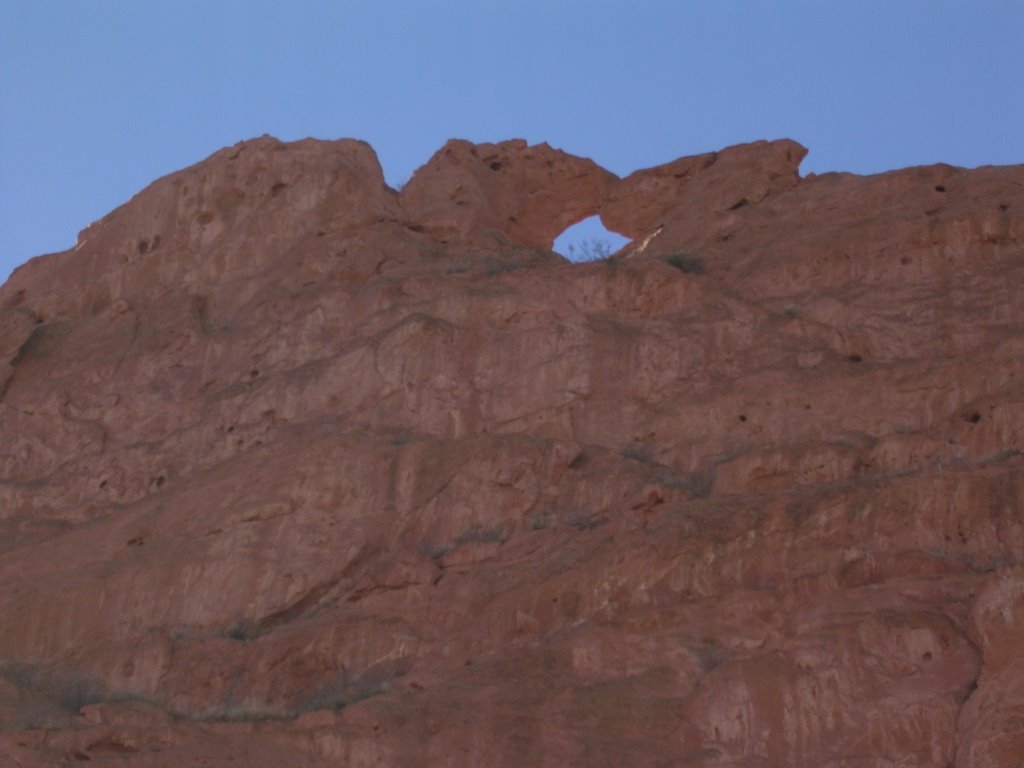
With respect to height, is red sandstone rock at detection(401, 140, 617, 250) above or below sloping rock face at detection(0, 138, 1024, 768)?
above

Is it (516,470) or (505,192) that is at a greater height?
(505,192)

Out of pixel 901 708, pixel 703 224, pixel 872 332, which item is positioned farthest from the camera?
pixel 703 224

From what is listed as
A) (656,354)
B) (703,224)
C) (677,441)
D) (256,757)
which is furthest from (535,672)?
(703,224)

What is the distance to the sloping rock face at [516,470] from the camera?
15664mm

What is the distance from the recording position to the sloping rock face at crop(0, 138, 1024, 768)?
1566 cm

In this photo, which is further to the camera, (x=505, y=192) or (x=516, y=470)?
(x=505, y=192)

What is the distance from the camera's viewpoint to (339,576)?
19219mm

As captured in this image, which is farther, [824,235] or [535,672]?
[824,235]

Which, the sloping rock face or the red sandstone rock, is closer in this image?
the sloping rock face

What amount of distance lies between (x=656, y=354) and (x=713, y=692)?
6367mm

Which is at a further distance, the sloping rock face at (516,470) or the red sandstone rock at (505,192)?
the red sandstone rock at (505,192)

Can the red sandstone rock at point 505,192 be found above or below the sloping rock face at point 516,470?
above

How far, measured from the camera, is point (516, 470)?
64.4 ft

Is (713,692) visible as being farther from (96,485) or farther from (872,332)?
(96,485)
